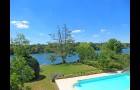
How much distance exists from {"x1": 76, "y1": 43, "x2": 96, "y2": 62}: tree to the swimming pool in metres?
2.38

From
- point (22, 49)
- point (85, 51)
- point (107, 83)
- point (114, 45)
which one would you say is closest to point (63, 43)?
point (85, 51)

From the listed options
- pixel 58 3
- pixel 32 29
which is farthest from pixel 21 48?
pixel 58 3

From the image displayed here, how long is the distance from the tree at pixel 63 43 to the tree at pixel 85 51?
1.73ft

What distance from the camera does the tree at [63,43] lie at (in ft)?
28.9

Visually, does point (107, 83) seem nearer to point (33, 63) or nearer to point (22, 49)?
point (33, 63)

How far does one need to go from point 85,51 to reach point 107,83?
2.95m

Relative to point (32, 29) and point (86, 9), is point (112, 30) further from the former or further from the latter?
point (32, 29)

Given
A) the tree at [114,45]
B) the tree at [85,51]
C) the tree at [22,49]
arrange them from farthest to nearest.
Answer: the tree at [85,51]
the tree at [114,45]
the tree at [22,49]

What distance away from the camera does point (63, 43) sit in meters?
8.95

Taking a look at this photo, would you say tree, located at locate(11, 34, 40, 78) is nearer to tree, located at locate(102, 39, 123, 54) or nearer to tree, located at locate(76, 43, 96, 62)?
tree, located at locate(76, 43, 96, 62)

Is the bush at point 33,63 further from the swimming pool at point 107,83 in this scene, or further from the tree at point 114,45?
the tree at point 114,45

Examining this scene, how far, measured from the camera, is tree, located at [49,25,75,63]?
8.81 m

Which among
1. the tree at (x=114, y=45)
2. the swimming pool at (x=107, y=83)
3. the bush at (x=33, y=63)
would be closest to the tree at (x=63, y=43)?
the tree at (x=114, y=45)

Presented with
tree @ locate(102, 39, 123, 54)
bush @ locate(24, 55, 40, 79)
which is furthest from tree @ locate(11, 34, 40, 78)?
tree @ locate(102, 39, 123, 54)
